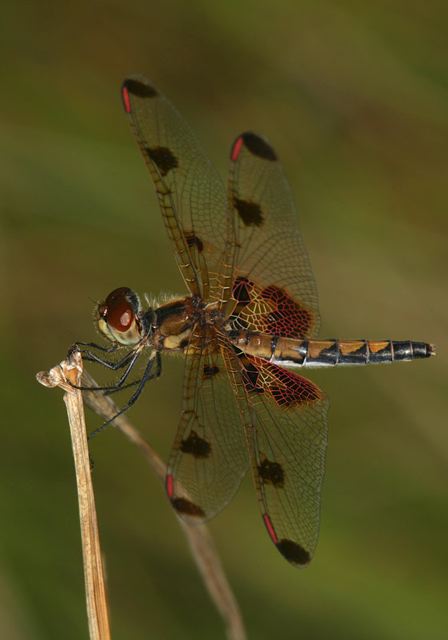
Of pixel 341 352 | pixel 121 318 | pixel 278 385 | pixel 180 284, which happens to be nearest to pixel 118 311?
pixel 121 318

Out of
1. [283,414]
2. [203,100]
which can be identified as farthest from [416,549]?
[203,100]

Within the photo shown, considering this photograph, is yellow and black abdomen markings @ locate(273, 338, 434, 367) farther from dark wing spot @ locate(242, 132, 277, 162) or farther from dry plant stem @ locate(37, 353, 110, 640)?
dry plant stem @ locate(37, 353, 110, 640)

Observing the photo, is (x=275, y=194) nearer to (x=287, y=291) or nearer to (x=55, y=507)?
(x=287, y=291)

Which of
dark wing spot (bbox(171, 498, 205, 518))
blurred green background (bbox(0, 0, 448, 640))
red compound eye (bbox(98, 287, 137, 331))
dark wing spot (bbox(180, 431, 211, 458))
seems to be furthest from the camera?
blurred green background (bbox(0, 0, 448, 640))

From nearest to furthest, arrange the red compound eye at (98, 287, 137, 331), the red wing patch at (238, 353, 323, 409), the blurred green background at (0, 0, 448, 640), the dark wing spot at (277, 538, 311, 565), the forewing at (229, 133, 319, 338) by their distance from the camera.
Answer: the dark wing spot at (277, 538, 311, 565)
the red compound eye at (98, 287, 137, 331)
the red wing patch at (238, 353, 323, 409)
the forewing at (229, 133, 319, 338)
the blurred green background at (0, 0, 448, 640)

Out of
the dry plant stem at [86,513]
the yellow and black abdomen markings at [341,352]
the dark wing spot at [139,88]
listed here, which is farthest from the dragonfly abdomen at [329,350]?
the dry plant stem at [86,513]

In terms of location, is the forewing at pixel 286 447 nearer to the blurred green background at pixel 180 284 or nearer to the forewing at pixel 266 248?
the forewing at pixel 266 248

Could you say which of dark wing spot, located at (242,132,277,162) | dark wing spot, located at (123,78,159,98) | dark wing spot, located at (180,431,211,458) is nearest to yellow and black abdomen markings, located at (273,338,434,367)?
dark wing spot, located at (180,431,211,458)
